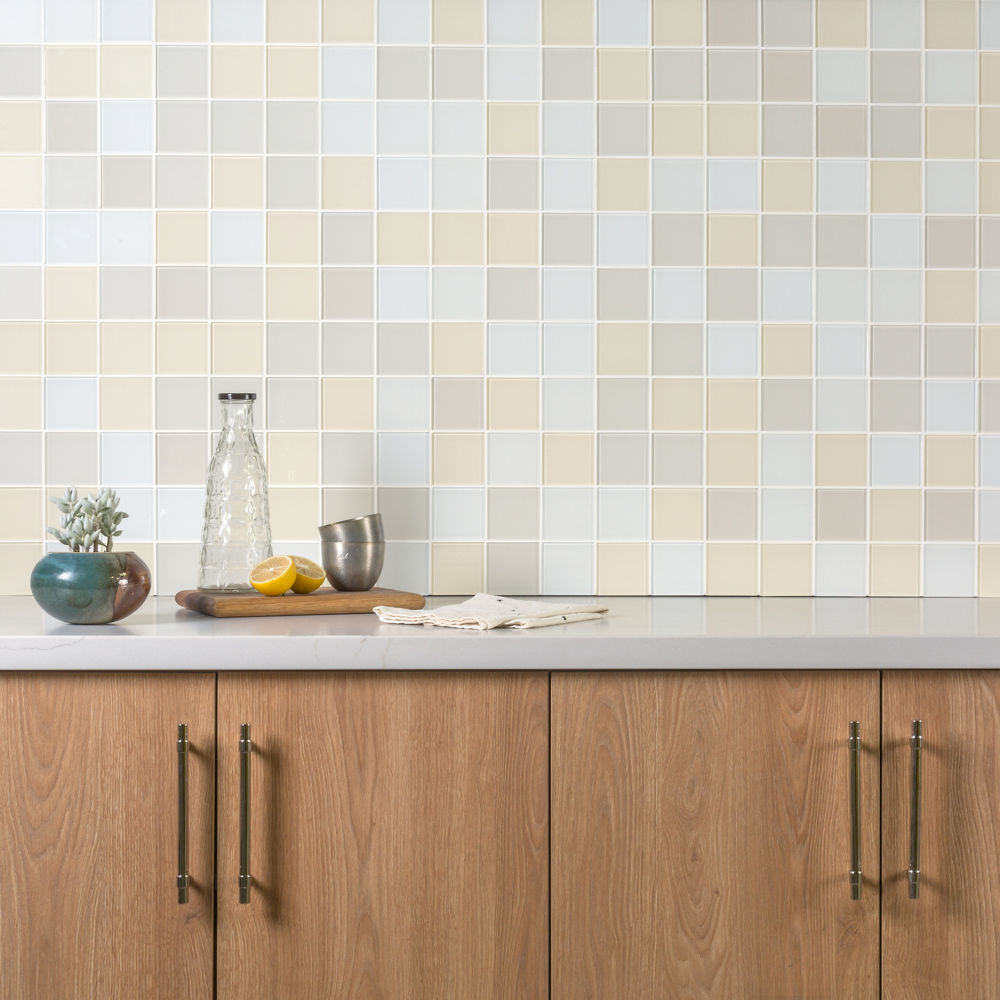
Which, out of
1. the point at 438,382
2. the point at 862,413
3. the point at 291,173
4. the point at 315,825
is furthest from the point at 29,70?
the point at 862,413

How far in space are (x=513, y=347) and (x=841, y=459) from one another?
2.16 ft

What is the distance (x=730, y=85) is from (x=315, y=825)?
149 centimetres

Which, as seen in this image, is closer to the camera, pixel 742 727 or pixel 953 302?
pixel 742 727

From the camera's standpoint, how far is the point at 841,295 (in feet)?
5.99

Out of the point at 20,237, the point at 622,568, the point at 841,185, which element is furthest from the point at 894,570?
the point at 20,237

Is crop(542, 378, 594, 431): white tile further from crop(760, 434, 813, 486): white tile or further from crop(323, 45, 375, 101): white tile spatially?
crop(323, 45, 375, 101): white tile

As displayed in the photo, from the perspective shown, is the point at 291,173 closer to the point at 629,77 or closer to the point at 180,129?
the point at 180,129

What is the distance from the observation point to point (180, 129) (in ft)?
5.92

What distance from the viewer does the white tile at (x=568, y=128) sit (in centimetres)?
182

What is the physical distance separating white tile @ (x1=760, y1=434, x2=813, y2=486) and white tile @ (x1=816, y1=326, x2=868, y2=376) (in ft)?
0.45

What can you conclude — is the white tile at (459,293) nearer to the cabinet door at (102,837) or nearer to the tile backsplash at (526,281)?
the tile backsplash at (526,281)

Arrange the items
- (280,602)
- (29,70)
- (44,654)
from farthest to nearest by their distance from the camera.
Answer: (29,70) < (280,602) < (44,654)

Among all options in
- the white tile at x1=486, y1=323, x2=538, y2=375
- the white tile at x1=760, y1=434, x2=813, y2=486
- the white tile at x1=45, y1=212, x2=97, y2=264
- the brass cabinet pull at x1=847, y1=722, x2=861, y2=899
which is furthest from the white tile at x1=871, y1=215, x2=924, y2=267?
the white tile at x1=45, y1=212, x2=97, y2=264

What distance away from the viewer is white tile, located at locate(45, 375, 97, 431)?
1810 mm
